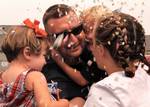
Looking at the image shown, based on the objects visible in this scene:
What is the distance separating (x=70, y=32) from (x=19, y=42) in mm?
212

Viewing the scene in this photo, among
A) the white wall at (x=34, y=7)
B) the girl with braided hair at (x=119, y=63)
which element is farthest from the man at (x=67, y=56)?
the white wall at (x=34, y=7)

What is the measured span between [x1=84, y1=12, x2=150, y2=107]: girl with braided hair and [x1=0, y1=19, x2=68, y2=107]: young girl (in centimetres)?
22

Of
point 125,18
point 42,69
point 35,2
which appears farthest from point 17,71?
point 35,2

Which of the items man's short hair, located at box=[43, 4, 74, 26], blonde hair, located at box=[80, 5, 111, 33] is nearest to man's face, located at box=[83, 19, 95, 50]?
blonde hair, located at box=[80, 5, 111, 33]

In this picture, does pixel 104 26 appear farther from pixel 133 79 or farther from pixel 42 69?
pixel 42 69

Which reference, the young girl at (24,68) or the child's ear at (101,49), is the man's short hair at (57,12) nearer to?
the young girl at (24,68)

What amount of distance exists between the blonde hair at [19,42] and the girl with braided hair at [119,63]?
295 millimetres

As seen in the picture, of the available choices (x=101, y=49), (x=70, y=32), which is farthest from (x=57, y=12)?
(x=101, y=49)

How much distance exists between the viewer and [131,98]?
1054 mm

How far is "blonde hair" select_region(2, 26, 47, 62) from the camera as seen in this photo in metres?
1.37

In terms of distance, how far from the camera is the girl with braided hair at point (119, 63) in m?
1.05

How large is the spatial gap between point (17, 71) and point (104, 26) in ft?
1.30

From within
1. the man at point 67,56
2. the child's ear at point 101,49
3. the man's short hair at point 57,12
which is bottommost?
the man at point 67,56

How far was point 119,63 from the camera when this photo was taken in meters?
1.12
